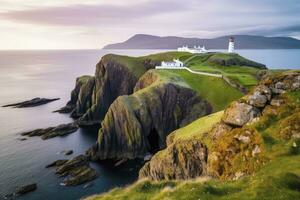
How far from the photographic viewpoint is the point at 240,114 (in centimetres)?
3675

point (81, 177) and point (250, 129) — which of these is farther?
point (81, 177)

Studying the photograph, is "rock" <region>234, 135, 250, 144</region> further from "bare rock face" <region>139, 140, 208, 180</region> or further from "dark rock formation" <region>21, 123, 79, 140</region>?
"dark rock formation" <region>21, 123, 79, 140</region>

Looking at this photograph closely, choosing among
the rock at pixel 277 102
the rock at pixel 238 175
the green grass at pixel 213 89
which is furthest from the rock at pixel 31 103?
the rock at pixel 238 175

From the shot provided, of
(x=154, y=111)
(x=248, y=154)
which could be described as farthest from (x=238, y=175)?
(x=154, y=111)

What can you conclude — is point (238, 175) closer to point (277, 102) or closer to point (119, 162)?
point (277, 102)

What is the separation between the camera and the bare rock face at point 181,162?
4384cm

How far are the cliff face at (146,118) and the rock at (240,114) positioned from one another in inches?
1894

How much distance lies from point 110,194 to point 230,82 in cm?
8010

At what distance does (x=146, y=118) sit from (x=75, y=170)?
998 inches

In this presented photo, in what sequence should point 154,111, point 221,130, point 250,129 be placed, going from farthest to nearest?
point 154,111, point 221,130, point 250,129

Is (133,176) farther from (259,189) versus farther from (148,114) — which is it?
(259,189)

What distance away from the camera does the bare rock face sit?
43844mm

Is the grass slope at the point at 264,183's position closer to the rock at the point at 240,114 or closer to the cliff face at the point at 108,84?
the rock at the point at 240,114

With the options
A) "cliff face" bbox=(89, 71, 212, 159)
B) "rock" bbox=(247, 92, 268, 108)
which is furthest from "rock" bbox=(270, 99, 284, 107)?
"cliff face" bbox=(89, 71, 212, 159)
